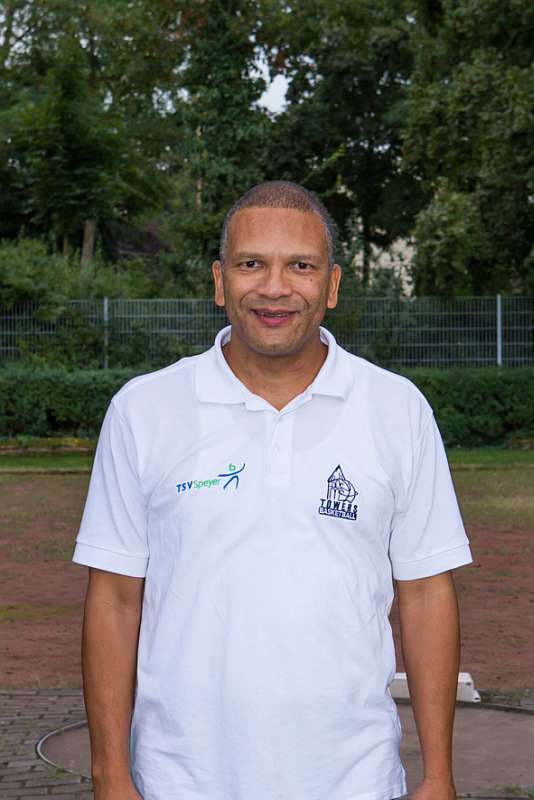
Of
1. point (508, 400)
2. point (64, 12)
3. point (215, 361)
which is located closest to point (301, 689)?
point (215, 361)

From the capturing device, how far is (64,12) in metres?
48.6

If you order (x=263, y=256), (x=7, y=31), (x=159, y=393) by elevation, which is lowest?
(x=159, y=393)

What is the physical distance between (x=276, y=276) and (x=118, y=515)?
1.92 feet

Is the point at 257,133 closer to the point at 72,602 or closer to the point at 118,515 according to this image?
the point at 72,602

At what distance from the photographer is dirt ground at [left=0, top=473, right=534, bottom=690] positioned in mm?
8383

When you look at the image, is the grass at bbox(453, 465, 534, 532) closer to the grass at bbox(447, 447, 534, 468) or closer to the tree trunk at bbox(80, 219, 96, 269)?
the grass at bbox(447, 447, 534, 468)

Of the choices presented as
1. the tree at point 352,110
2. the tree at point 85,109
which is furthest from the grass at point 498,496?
the tree at point 352,110

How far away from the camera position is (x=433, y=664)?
285 cm

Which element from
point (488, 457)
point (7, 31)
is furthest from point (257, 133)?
point (7, 31)

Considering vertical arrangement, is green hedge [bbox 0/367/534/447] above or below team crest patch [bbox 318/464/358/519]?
below

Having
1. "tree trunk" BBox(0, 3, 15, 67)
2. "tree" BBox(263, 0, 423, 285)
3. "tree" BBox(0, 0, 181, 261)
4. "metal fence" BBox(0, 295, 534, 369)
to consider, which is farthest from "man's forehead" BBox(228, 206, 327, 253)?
"tree trunk" BBox(0, 3, 15, 67)

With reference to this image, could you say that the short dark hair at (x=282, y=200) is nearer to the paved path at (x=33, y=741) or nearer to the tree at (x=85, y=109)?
the paved path at (x=33, y=741)

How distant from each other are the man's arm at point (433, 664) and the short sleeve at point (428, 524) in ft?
0.12

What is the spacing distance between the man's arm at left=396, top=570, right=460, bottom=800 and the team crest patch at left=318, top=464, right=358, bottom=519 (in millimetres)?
301
